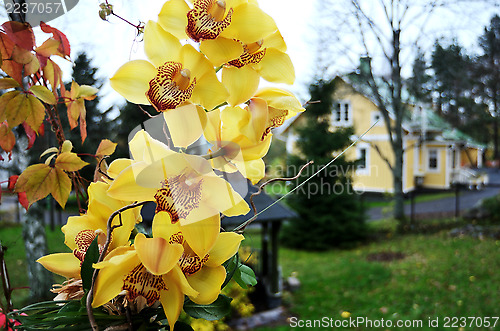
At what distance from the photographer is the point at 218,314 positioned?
0.88 ft

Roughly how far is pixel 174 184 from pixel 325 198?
16.6 feet

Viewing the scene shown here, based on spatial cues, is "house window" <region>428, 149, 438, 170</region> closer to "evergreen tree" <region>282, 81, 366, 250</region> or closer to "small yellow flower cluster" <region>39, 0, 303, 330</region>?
"evergreen tree" <region>282, 81, 366, 250</region>

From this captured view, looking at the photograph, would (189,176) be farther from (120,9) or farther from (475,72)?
(475,72)

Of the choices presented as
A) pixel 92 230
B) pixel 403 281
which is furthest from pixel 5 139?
pixel 403 281

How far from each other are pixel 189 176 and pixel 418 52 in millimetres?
5927

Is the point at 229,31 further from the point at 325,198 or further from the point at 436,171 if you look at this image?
the point at 436,171

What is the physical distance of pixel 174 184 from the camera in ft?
0.71

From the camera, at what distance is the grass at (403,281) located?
116 inches

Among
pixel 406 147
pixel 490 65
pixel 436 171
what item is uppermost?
pixel 490 65

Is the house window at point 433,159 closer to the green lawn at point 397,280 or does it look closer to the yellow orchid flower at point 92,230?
the green lawn at point 397,280

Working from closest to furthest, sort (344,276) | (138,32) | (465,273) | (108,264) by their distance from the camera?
(108,264) → (138,32) → (465,273) → (344,276)

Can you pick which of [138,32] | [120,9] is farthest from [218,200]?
[120,9]

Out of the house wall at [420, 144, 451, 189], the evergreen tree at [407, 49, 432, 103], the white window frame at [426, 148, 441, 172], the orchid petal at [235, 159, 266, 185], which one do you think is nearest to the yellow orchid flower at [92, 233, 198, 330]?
the orchid petal at [235, 159, 266, 185]

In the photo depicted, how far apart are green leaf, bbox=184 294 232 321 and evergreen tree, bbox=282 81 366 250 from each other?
4.84 metres
